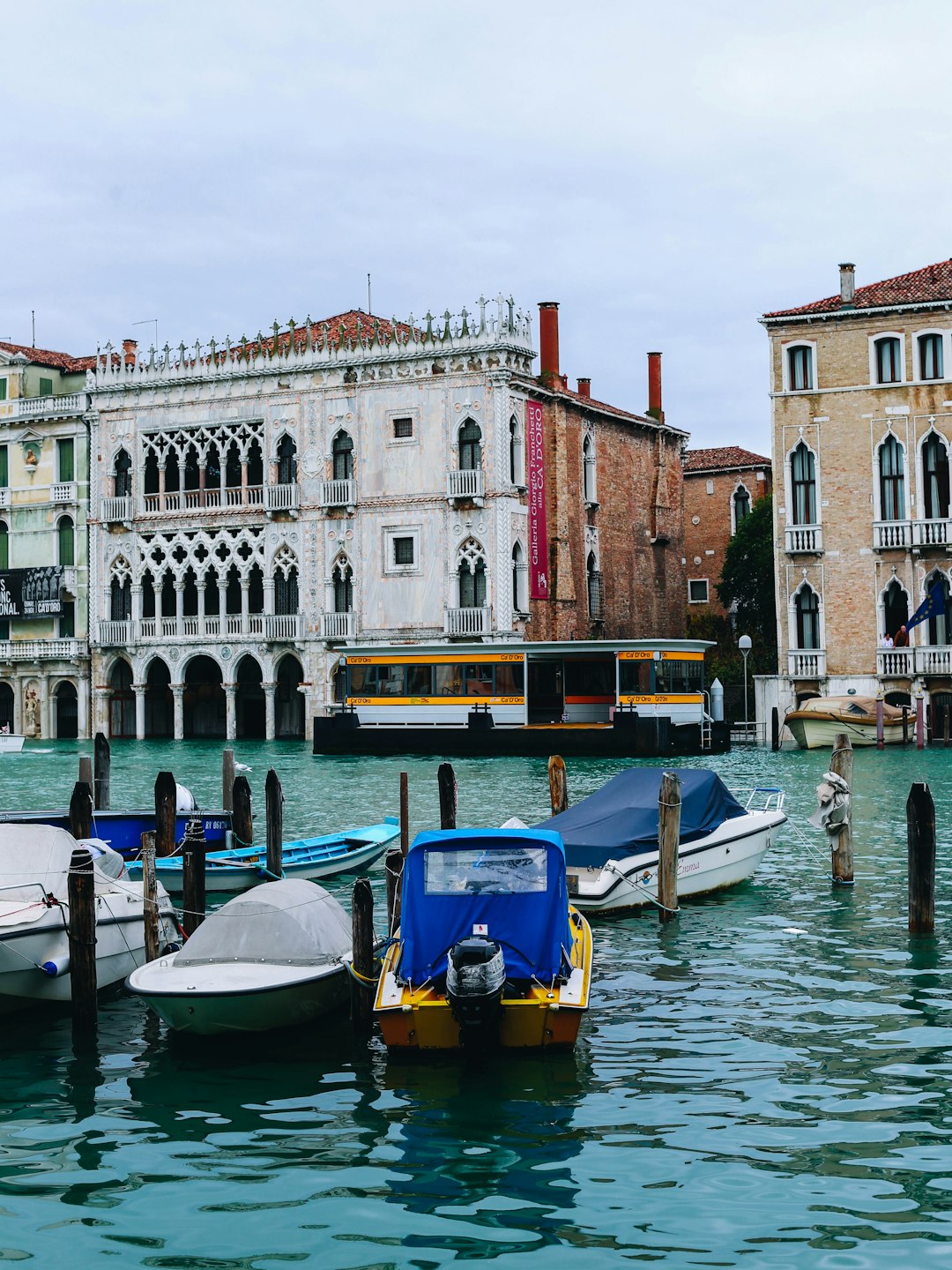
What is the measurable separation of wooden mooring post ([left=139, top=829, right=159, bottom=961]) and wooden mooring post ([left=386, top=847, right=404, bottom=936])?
1.76 m

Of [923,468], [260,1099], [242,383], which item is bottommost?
[260,1099]

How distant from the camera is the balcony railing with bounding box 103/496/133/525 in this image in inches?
2087

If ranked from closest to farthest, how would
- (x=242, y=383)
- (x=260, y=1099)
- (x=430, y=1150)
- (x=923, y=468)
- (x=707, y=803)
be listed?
1. (x=430, y=1150)
2. (x=260, y=1099)
3. (x=707, y=803)
4. (x=923, y=468)
5. (x=242, y=383)

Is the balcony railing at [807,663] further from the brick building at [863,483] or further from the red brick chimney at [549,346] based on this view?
the red brick chimney at [549,346]

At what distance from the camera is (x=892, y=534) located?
43375 mm

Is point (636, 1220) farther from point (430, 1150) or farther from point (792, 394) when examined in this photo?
point (792, 394)

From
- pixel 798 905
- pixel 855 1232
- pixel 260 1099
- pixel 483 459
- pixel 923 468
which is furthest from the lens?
pixel 483 459

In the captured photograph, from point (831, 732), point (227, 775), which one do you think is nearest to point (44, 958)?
point (227, 775)

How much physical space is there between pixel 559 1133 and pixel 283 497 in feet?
139

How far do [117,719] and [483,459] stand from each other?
52.9 feet

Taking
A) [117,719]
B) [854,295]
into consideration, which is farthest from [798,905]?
[117,719]

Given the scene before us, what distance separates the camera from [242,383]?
50812 millimetres

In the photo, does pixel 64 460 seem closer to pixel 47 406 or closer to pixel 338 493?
pixel 47 406

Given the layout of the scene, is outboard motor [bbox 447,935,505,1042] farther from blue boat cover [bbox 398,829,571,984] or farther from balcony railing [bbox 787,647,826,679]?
balcony railing [bbox 787,647,826,679]
